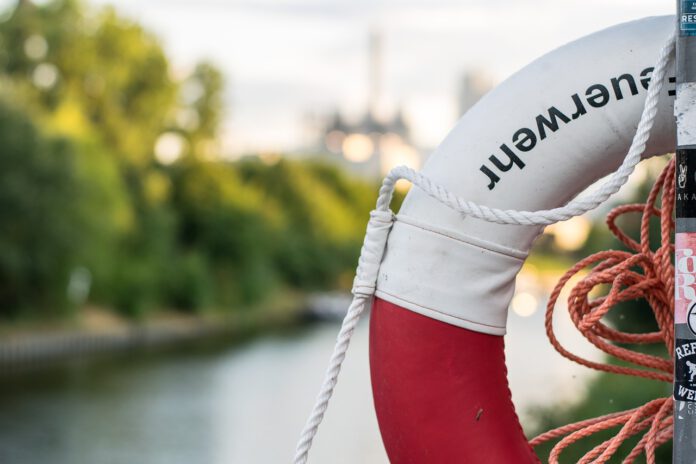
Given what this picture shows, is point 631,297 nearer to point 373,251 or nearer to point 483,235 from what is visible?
point 483,235

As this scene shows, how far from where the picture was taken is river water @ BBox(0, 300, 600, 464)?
11961 millimetres

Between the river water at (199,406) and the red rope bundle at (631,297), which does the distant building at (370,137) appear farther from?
the red rope bundle at (631,297)

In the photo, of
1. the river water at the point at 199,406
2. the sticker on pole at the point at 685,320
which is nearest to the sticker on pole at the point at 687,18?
the sticker on pole at the point at 685,320

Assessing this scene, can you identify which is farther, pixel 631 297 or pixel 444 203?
pixel 631 297

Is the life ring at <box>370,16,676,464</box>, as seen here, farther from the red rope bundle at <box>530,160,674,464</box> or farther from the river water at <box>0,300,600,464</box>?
the river water at <box>0,300,600,464</box>

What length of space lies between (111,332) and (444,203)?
19.9 meters

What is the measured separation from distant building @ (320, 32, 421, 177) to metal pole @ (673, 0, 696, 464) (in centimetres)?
8634

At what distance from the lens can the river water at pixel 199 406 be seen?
12.0 meters

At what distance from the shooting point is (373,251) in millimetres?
1821

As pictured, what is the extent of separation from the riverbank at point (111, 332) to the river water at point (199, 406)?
660 mm

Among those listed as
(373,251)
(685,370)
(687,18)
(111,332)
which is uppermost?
(687,18)

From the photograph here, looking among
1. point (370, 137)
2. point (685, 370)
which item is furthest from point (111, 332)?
point (370, 137)

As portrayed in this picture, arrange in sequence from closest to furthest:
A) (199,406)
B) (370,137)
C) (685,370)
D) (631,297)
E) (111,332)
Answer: (685,370)
(631,297)
(199,406)
(111,332)
(370,137)

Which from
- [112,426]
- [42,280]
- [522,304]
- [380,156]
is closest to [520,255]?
[112,426]
